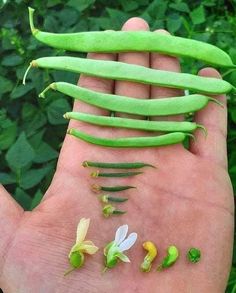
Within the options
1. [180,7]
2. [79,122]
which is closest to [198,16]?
[180,7]

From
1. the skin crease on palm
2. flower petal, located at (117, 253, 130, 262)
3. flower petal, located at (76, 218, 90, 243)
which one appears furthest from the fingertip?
flower petal, located at (117, 253, 130, 262)

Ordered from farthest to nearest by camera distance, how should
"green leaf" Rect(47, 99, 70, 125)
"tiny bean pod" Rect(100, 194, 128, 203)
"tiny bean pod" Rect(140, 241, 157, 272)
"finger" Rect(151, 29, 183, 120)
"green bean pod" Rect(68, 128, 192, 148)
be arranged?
"green leaf" Rect(47, 99, 70, 125) < "finger" Rect(151, 29, 183, 120) < "green bean pod" Rect(68, 128, 192, 148) < "tiny bean pod" Rect(100, 194, 128, 203) < "tiny bean pod" Rect(140, 241, 157, 272)

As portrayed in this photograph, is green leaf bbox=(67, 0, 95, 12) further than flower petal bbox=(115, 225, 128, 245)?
Yes

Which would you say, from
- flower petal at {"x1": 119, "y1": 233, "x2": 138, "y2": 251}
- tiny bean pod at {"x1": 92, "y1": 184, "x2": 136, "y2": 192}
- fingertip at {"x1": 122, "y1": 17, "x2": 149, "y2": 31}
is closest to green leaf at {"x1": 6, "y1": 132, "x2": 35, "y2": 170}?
tiny bean pod at {"x1": 92, "y1": 184, "x2": 136, "y2": 192}

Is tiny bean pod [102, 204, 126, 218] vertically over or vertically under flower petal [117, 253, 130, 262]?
over

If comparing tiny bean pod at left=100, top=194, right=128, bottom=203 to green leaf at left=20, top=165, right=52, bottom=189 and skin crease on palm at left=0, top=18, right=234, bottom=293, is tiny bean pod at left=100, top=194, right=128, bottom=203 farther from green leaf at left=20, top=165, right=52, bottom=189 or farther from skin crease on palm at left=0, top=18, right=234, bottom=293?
green leaf at left=20, top=165, right=52, bottom=189

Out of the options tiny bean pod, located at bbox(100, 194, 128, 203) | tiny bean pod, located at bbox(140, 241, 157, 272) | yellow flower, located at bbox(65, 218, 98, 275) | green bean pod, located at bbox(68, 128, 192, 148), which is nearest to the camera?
yellow flower, located at bbox(65, 218, 98, 275)

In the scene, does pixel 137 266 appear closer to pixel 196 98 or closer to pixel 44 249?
pixel 44 249

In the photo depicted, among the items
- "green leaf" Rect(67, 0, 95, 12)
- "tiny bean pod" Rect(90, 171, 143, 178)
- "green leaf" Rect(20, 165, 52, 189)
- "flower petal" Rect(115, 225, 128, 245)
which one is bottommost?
"green leaf" Rect(20, 165, 52, 189)

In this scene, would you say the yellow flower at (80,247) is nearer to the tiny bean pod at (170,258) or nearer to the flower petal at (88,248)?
the flower petal at (88,248)
